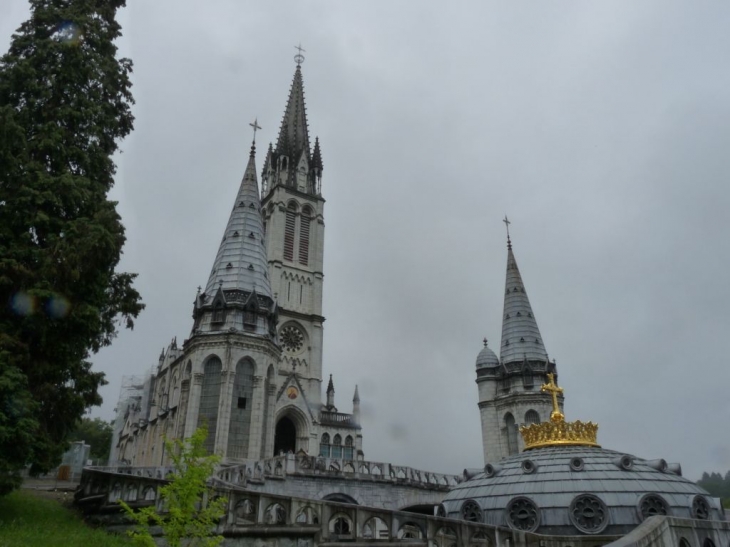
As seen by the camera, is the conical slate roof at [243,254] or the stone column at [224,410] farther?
the conical slate roof at [243,254]

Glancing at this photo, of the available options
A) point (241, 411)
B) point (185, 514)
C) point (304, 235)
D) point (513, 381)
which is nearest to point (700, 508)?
point (185, 514)

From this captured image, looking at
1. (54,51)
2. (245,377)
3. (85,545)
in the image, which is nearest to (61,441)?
(85,545)

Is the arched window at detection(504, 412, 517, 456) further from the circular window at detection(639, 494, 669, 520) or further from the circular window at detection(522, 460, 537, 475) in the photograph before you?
the circular window at detection(639, 494, 669, 520)

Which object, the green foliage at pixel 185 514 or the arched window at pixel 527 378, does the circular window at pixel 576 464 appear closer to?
the green foliage at pixel 185 514

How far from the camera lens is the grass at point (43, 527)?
38.1ft

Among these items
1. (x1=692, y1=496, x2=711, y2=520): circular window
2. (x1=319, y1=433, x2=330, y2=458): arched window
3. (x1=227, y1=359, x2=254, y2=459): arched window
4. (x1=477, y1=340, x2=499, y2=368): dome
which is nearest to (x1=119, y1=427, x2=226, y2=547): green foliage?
(x1=692, y1=496, x2=711, y2=520): circular window

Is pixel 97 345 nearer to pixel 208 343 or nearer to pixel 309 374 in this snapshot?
pixel 208 343

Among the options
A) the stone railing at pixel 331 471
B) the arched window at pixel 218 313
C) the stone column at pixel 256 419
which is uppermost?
the arched window at pixel 218 313

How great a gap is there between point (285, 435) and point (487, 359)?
16964 mm

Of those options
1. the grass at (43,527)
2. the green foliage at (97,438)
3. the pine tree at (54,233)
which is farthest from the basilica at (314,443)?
the green foliage at (97,438)

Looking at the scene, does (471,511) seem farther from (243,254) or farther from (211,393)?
(243,254)

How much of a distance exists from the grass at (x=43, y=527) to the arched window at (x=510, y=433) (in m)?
33.7

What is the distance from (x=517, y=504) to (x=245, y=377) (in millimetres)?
20631

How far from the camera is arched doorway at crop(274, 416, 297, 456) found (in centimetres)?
4272
